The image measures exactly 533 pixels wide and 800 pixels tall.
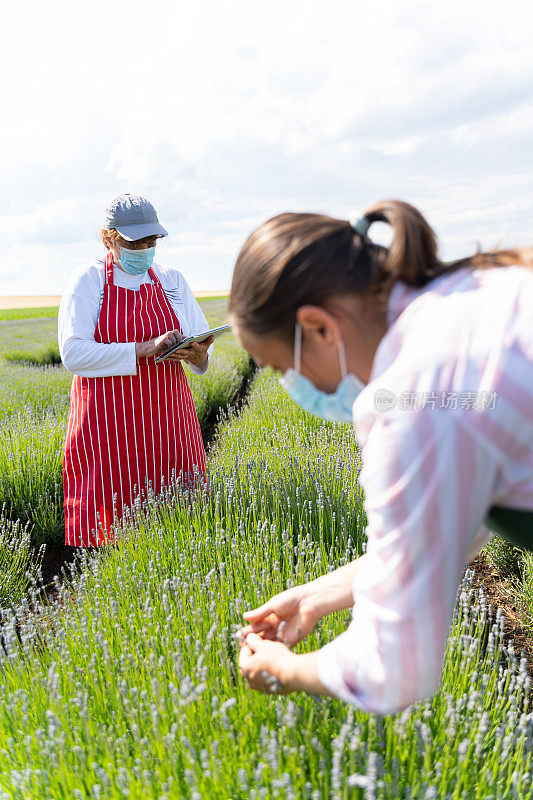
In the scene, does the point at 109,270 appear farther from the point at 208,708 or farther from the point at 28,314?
the point at 28,314

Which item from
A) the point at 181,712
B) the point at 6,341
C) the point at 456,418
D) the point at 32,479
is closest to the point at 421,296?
the point at 456,418

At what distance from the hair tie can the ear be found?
6.4 inches

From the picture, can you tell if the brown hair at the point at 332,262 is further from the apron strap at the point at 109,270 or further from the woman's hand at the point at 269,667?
the apron strap at the point at 109,270

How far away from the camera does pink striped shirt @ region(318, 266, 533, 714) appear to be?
847mm

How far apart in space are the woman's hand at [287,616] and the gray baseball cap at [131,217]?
1.92 meters

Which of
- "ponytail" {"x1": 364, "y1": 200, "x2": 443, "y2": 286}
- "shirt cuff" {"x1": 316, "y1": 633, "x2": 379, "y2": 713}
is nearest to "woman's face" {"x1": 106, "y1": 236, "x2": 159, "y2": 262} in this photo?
"ponytail" {"x1": 364, "y1": 200, "x2": 443, "y2": 286}

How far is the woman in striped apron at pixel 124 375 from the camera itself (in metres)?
2.90

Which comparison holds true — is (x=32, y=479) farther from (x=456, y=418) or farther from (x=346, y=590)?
(x=456, y=418)

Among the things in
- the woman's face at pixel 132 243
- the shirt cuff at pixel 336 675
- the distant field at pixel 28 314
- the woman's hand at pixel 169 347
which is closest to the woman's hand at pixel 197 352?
the woman's hand at pixel 169 347

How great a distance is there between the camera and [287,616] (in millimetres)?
1489

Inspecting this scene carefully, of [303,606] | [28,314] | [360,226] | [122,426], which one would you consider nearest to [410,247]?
[360,226]

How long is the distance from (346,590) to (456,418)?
685 millimetres

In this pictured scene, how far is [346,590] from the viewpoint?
4.57 ft

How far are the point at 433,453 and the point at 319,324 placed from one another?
1.00ft
